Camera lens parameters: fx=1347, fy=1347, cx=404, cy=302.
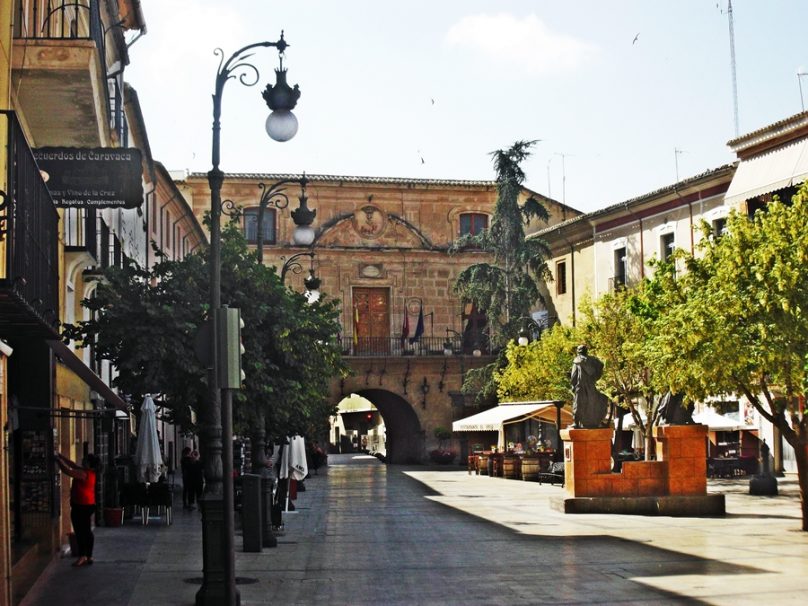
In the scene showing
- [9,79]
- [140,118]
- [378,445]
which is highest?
[140,118]

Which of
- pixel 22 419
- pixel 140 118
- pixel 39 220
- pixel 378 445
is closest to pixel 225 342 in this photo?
pixel 39 220

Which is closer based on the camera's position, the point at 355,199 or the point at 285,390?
the point at 285,390

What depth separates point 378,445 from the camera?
3223 inches

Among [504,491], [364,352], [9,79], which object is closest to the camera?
[9,79]

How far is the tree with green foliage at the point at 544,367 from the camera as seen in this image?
41.8m

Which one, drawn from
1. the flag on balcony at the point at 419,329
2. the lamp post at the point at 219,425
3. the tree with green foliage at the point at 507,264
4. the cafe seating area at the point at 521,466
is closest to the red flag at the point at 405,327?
the flag on balcony at the point at 419,329

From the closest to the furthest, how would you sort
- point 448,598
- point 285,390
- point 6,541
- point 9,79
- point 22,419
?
point 6,541 → point 9,79 → point 448,598 → point 22,419 → point 285,390

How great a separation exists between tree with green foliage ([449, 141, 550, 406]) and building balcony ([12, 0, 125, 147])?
A: 34.9 m

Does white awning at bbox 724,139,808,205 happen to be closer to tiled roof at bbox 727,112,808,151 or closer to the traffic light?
tiled roof at bbox 727,112,808,151

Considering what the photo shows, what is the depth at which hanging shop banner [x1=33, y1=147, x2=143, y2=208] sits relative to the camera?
13422 mm

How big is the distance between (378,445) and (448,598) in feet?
226

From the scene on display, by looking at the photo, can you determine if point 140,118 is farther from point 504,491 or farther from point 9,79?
point 9,79

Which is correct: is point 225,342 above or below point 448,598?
above

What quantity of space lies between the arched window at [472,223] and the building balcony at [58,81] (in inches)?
1639
